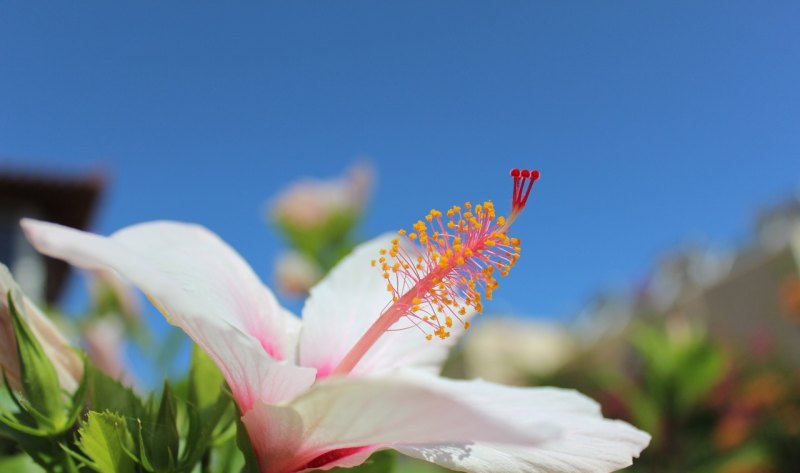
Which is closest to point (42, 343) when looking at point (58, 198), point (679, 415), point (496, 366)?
point (679, 415)

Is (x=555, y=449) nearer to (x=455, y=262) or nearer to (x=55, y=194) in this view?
(x=455, y=262)

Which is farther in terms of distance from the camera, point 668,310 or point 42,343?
point 668,310

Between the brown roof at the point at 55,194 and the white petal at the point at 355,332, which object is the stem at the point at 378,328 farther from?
the brown roof at the point at 55,194

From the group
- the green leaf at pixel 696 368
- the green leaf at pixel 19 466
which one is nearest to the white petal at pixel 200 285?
the green leaf at pixel 19 466

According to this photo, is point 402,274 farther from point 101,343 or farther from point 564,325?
point 564,325

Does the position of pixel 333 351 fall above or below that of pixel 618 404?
below

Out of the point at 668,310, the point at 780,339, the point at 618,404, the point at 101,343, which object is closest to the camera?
the point at 101,343

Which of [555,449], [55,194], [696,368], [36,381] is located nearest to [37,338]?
[36,381]
